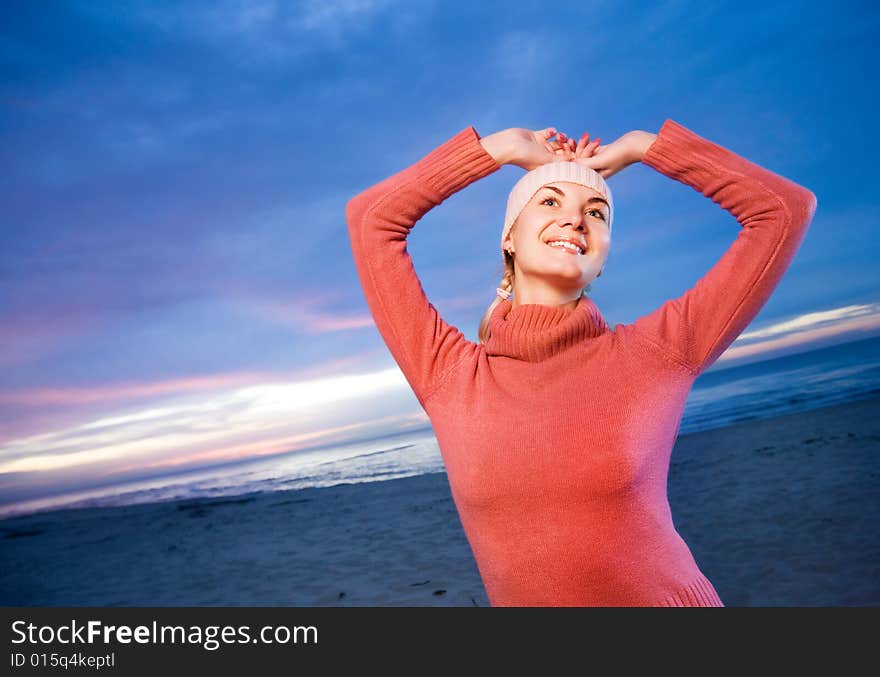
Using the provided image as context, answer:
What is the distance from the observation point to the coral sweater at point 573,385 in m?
1.53

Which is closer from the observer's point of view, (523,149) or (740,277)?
(740,277)

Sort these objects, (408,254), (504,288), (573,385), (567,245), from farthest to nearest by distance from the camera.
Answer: (504,288), (408,254), (567,245), (573,385)

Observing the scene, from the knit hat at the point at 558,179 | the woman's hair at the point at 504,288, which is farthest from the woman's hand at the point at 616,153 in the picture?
the woman's hair at the point at 504,288

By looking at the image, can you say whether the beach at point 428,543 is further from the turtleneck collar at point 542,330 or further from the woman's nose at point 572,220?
the woman's nose at point 572,220

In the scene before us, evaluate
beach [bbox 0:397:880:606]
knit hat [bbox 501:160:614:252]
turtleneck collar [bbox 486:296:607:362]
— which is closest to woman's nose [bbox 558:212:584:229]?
knit hat [bbox 501:160:614:252]

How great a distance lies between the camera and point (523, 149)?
1.92m

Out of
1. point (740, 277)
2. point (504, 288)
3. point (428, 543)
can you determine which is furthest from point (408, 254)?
point (428, 543)

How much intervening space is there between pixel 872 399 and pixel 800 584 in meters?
8.71

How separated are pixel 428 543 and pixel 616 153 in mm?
5086

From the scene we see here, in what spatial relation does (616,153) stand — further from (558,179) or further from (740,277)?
(740,277)

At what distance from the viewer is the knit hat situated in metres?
1.86

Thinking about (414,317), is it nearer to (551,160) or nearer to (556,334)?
(556,334)

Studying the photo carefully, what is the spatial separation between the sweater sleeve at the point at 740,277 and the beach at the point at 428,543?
3159mm

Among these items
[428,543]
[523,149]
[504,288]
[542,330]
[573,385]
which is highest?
[523,149]
